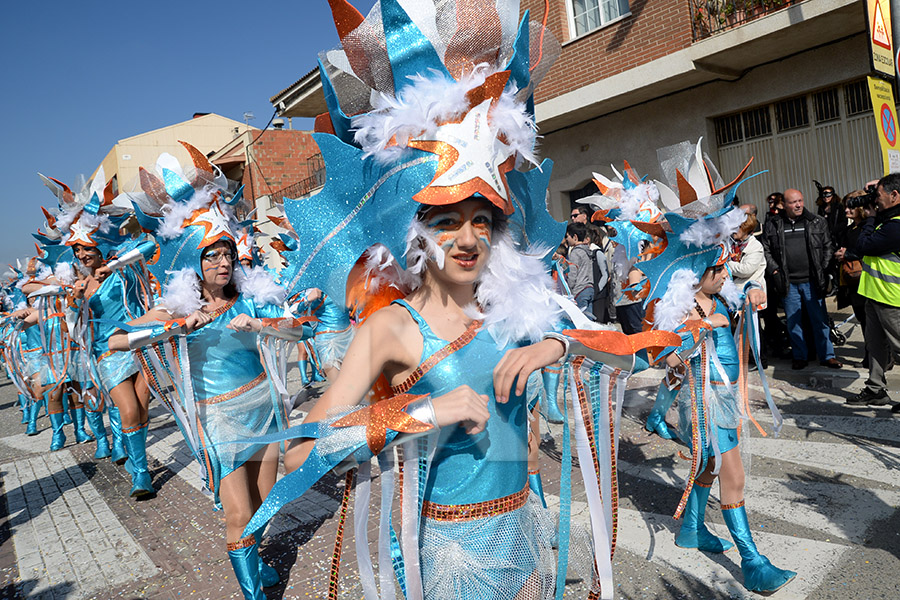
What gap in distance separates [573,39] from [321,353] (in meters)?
9.05

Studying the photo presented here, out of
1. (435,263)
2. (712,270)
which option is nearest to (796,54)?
(712,270)

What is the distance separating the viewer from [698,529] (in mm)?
3617

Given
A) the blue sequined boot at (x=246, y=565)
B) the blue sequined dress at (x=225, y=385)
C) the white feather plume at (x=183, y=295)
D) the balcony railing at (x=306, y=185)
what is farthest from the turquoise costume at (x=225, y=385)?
the balcony railing at (x=306, y=185)

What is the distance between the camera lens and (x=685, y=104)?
36.1 feet

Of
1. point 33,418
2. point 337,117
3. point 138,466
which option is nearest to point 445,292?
point 337,117

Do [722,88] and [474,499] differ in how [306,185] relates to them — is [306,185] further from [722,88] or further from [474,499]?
[474,499]

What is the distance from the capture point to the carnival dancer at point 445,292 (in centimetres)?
177

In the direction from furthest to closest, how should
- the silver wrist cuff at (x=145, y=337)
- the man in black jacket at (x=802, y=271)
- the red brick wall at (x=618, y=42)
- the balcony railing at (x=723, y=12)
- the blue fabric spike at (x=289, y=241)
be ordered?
the red brick wall at (x=618, y=42) < the balcony railing at (x=723, y=12) < the blue fabric spike at (x=289, y=241) < the man in black jacket at (x=802, y=271) < the silver wrist cuff at (x=145, y=337)

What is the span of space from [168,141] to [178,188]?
3776cm

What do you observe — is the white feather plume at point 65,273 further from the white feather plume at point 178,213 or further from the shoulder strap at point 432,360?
the shoulder strap at point 432,360

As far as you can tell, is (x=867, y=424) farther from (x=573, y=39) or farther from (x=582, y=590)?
(x=573, y=39)

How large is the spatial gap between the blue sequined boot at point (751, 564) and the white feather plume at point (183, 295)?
10.5 feet

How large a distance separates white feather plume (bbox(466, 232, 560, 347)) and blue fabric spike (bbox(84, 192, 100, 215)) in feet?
18.4

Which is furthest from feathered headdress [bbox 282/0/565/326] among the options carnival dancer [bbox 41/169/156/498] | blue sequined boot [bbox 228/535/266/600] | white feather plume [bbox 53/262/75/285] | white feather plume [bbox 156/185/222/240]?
white feather plume [bbox 53/262/75/285]
